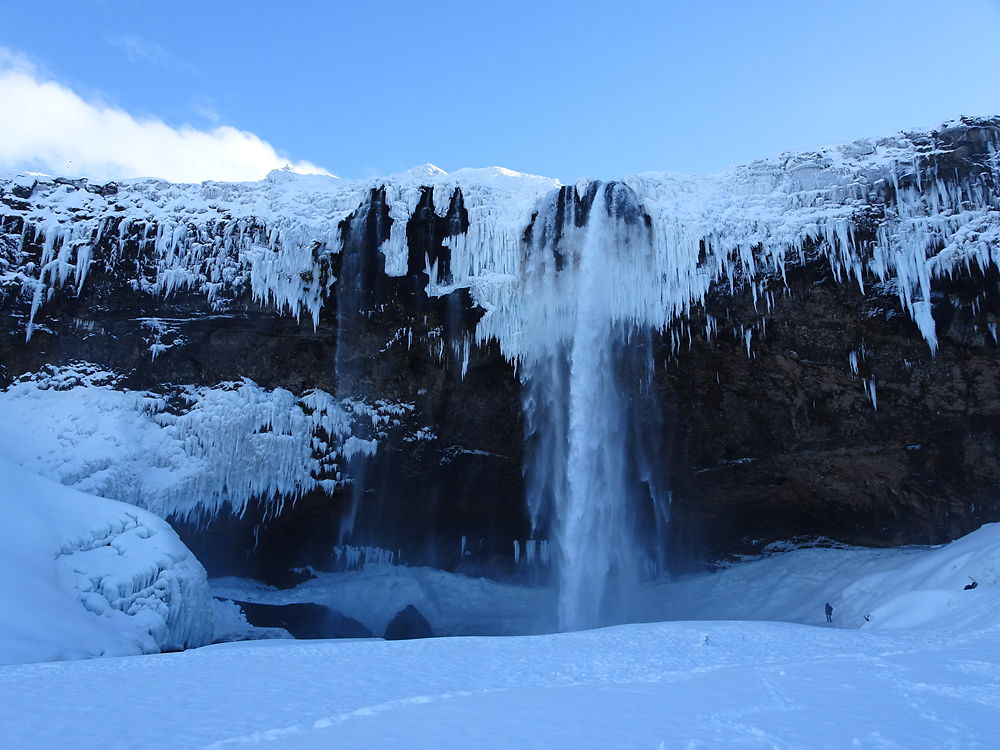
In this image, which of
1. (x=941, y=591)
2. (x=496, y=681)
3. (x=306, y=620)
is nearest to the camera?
(x=496, y=681)

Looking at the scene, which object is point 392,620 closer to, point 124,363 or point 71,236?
point 124,363

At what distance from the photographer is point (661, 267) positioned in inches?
597

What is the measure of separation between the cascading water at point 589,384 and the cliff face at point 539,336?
59 millimetres

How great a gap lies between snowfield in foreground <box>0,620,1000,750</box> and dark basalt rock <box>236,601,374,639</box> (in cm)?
1091

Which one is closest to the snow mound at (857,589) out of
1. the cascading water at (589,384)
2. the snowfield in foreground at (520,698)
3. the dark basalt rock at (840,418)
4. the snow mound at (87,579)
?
the dark basalt rock at (840,418)

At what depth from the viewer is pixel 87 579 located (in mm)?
10047

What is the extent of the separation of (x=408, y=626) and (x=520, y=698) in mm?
13855

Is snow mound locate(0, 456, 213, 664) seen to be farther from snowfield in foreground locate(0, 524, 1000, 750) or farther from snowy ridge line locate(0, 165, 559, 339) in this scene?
snowy ridge line locate(0, 165, 559, 339)

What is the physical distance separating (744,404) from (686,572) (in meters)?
5.46

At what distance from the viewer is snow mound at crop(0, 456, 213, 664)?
8.43 meters

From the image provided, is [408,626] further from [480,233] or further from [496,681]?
[496,681]

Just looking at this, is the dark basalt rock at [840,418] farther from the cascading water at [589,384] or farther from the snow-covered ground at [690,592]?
the cascading water at [589,384]

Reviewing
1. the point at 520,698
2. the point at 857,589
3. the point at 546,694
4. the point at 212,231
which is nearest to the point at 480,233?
the point at 212,231

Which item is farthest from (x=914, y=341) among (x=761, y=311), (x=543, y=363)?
(x=543, y=363)
